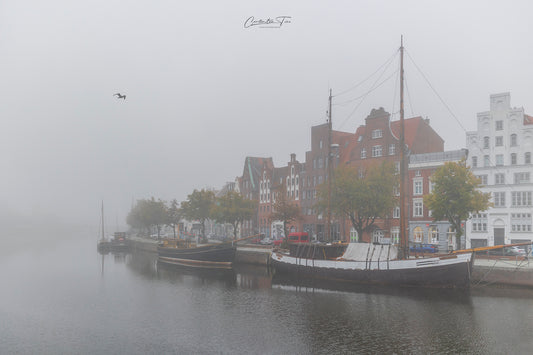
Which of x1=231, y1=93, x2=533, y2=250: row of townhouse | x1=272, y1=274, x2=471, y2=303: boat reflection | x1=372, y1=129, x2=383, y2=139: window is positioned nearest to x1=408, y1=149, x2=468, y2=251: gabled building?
x1=231, y1=93, x2=533, y2=250: row of townhouse

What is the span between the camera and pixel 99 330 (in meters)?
30.0

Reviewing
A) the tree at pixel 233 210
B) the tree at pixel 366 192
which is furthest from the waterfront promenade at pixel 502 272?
the tree at pixel 233 210

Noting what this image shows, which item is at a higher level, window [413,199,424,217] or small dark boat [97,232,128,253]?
window [413,199,424,217]

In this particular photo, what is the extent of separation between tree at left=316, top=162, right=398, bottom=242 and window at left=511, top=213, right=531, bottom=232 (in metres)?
16.5

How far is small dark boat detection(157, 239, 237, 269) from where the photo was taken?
2488 inches

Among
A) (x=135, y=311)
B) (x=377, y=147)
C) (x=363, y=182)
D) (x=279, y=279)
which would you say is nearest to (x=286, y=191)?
(x=377, y=147)

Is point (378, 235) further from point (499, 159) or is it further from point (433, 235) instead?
point (499, 159)

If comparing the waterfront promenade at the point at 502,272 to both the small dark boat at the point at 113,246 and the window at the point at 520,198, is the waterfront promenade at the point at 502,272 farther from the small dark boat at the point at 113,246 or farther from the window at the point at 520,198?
the small dark boat at the point at 113,246

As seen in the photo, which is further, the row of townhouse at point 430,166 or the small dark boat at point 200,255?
the small dark boat at point 200,255

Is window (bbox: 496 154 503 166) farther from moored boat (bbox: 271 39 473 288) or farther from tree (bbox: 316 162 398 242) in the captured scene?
moored boat (bbox: 271 39 473 288)

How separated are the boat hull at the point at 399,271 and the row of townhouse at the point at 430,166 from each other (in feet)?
32.3

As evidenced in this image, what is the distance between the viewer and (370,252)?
148 ft

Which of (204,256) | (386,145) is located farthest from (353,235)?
(204,256)

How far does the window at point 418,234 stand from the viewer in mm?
68481
